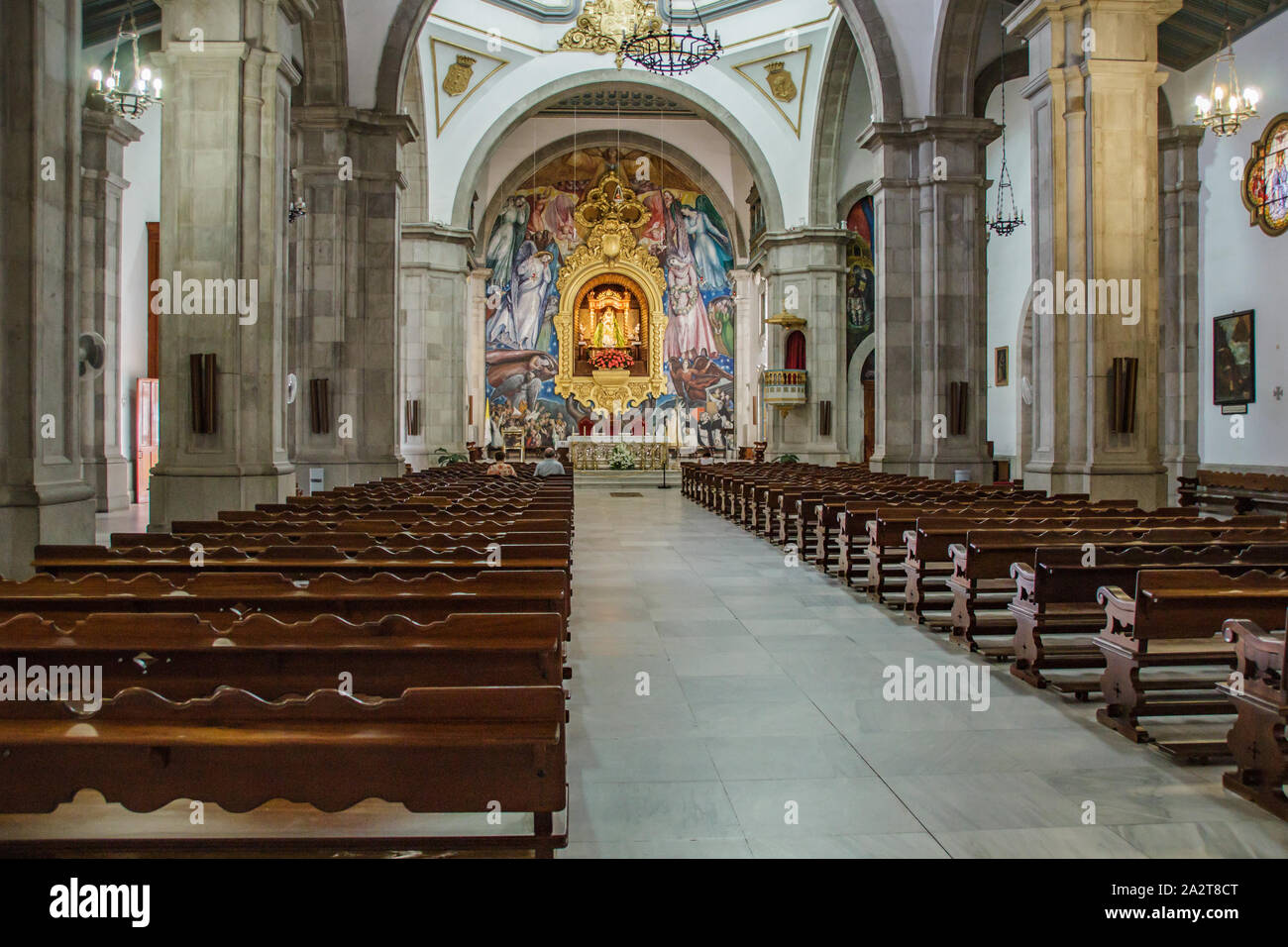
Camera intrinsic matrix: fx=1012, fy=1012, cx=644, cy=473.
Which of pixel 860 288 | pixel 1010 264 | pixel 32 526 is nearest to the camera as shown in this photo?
pixel 32 526

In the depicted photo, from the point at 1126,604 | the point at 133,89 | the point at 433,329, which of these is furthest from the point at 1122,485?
the point at 433,329

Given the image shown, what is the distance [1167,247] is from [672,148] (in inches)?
684

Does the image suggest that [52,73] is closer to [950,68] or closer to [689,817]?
[689,817]

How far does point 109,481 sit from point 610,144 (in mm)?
19537

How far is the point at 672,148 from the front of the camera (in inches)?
1213

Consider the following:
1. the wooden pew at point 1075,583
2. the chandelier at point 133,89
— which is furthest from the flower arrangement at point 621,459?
the wooden pew at point 1075,583

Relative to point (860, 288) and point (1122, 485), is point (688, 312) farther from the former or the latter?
point (1122, 485)

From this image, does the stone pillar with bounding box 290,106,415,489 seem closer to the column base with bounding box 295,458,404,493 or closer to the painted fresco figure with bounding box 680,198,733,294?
the column base with bounding box 295,458,404,493

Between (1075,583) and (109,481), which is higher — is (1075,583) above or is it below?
below

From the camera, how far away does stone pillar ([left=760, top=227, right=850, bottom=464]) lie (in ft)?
78.4

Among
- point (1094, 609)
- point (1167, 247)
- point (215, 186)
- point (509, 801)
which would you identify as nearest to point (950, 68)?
point (1167, 247)

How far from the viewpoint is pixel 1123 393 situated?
1058cm

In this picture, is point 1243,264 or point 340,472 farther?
point 1243,264

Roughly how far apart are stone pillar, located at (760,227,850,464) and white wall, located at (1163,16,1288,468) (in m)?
8.47
